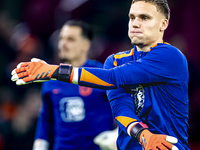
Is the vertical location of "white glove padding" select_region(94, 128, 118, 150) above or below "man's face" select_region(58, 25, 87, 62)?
below

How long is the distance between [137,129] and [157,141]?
14 centimetres

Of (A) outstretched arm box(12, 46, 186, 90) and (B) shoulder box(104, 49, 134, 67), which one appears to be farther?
(B) shoulder box(104, 49, 134, 67)

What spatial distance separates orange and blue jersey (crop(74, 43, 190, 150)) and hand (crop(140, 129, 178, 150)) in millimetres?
104

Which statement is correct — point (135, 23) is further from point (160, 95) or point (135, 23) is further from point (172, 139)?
point (172, 139)

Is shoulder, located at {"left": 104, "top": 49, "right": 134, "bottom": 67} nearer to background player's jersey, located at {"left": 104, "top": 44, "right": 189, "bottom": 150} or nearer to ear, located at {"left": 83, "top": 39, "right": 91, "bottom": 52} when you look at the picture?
background player's jersey, located at {"left": 104, "top": 44, "right": 189, "bottom": 150}

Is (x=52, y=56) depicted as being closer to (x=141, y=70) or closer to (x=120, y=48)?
(x=120, y=48)

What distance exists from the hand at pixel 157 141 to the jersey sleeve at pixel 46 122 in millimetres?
1932

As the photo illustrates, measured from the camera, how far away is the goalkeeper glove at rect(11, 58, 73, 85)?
6.14ft

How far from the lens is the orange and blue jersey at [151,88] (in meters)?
1.92

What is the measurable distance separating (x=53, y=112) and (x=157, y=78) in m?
1.94

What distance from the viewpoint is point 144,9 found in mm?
2031

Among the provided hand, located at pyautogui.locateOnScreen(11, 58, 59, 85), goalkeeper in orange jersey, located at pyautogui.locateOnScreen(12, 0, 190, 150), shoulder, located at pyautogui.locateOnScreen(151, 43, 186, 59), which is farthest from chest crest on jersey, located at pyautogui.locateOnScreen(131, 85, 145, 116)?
hand, located at pyautogui.locateOnScreen(11, 58, 59, 85)

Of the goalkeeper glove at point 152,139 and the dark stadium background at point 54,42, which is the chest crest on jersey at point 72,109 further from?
the dark stadium background at point 54,42

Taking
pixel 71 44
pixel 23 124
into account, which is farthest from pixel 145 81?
pixel 23 124
